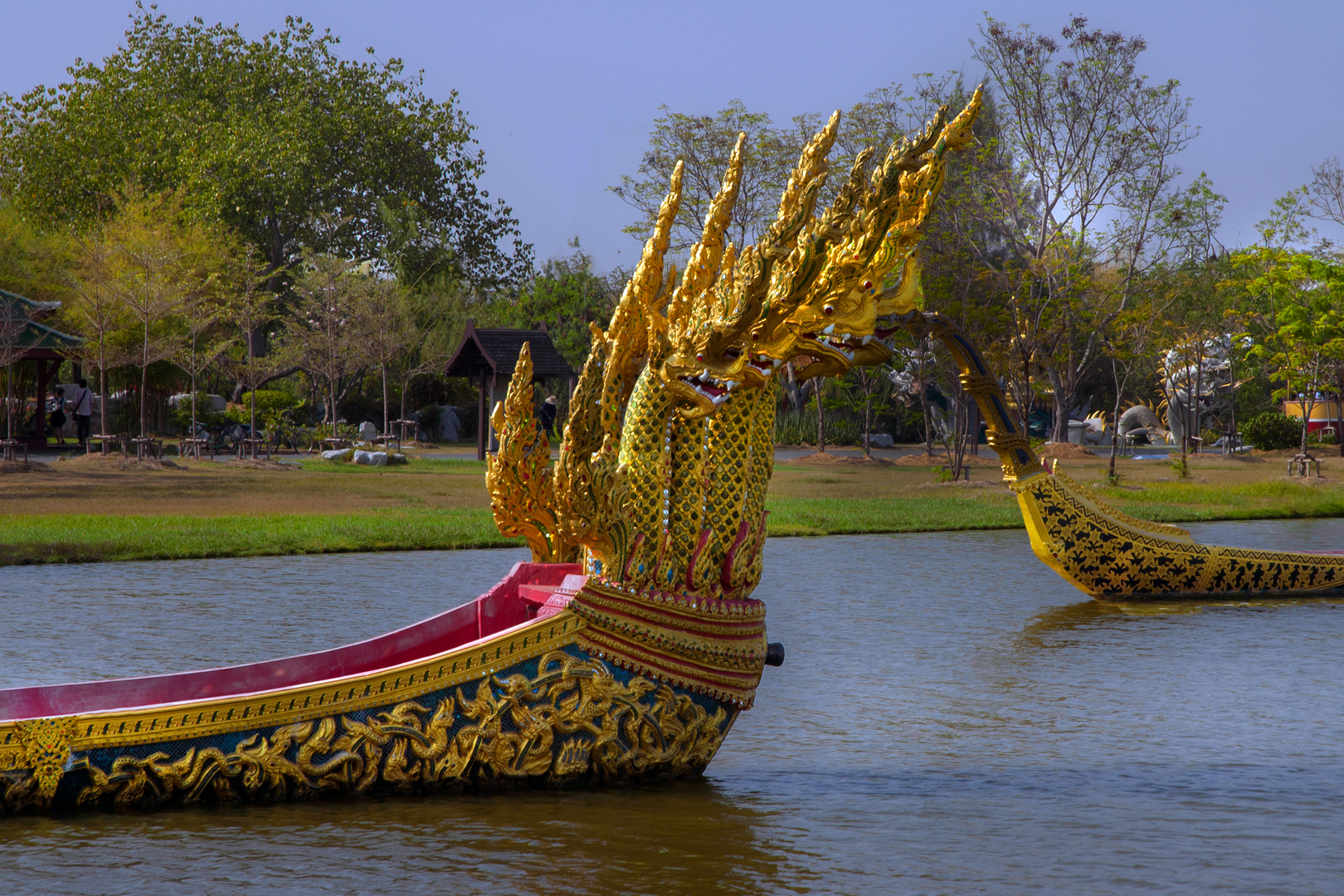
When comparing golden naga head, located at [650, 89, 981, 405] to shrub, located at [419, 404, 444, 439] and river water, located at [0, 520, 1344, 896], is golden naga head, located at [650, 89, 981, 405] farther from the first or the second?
shrub, located at [419, 404, 444, 439]

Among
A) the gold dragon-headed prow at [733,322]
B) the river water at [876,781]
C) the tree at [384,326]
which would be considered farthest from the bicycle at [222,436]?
the gold dragon-headed prow at [733,322]

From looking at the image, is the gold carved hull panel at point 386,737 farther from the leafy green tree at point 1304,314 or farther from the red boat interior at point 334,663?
the leafy green tree at point 1304,314

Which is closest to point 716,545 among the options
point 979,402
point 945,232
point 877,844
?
point 877,844

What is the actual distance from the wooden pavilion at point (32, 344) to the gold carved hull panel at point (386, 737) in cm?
2411

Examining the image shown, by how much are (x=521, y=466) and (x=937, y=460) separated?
91.2 feet

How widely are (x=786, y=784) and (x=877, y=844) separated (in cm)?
73

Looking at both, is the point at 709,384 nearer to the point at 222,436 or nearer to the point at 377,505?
the point at 377,505

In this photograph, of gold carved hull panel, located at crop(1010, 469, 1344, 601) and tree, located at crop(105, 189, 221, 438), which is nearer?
gold carved hull panel, located at crop(1010, 469, 1344, 601)

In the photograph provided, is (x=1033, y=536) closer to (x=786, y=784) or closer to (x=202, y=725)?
(x=786, y=784)

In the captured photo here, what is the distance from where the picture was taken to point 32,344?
2745 cm

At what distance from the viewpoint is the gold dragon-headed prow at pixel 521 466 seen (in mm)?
4773

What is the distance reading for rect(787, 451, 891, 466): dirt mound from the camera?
30.4m

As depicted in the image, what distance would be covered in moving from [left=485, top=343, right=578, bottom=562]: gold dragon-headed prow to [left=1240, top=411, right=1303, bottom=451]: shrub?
3350cm

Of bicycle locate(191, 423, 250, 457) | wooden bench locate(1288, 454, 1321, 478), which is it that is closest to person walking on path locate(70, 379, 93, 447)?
bicycle locate(191, 423, 250, 457)
